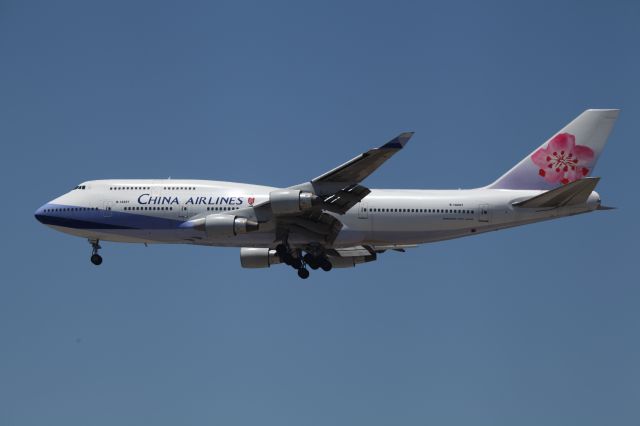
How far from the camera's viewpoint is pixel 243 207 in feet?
156

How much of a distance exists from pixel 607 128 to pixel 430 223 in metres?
10.2

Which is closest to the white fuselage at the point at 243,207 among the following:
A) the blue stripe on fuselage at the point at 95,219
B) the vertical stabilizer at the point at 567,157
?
the blue stripe on fuselage at the point at 95,219

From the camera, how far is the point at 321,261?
47.0m

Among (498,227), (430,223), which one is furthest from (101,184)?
(498,227)

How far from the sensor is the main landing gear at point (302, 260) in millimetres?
46594

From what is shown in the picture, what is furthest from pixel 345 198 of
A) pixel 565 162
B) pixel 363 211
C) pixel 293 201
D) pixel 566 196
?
pixel 565 162

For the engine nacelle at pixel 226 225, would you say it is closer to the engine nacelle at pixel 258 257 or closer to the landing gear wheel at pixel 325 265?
the landing gear wheel at pixel 325 265

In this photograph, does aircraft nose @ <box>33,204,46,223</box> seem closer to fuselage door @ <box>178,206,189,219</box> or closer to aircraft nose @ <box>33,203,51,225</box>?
aircraft nose @ <box>33,203,51,225</box>

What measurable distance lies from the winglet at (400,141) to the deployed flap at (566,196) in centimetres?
769

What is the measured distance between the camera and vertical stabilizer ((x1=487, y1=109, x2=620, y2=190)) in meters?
47.7

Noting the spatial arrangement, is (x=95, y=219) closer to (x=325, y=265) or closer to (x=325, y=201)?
(x=325, y=265)

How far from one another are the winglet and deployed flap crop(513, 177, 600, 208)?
7.69 metres

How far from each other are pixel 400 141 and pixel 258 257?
1402 cm

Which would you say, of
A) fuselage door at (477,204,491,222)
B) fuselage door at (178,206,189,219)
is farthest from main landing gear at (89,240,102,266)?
fuselage door at (477,204,491,222)
